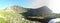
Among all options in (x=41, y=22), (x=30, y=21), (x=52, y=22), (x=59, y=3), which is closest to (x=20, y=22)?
(x=30, y=21)

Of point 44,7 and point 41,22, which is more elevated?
point 44,7

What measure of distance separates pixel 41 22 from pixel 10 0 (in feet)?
1.20

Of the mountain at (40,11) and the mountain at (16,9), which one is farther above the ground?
the mountain at (16,9)

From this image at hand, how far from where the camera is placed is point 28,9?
3.82 ft

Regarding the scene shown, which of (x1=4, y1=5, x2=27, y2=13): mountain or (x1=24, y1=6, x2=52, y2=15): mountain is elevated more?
(x1=4, y1=5, x2=27, y2=13): mountain

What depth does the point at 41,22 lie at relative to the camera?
1160 mm

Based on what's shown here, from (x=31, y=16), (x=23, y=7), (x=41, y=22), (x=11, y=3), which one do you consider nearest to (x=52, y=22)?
(x=41, y=22)

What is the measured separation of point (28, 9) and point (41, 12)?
13 centimetres

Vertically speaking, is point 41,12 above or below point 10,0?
below

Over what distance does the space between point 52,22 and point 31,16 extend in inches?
8.2

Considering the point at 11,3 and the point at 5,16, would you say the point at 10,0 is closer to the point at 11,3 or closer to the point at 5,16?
the point at 11,3

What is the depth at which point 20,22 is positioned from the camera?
3.78ft

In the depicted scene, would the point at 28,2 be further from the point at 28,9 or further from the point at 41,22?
the point at 41,22

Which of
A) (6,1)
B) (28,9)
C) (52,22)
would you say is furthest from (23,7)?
(52,22)
